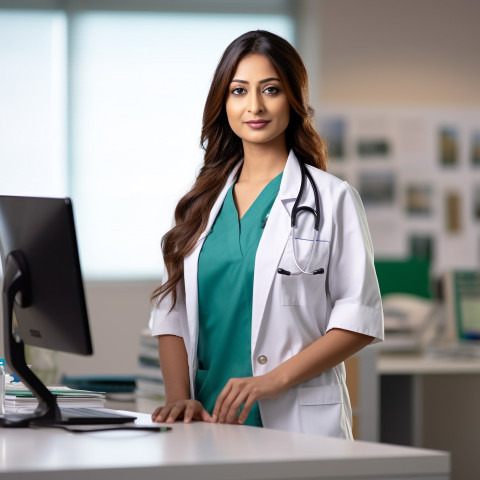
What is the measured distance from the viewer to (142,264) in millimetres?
4816

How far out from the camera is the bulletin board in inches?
189

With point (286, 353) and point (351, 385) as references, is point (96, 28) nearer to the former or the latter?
point (351, 385)

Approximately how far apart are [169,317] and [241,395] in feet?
1.11

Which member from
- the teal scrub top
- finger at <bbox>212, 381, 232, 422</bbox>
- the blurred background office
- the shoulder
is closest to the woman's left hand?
finger at <bbox>212, 381, 232, 422</bbox>

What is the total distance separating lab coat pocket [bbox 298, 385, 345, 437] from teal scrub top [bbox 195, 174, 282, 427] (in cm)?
12

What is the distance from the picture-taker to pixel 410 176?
15.9 ft

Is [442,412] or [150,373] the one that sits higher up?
[150,373]

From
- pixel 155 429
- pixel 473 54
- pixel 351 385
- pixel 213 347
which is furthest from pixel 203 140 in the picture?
pixel 473 54

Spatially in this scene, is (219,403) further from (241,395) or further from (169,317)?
(169,317)

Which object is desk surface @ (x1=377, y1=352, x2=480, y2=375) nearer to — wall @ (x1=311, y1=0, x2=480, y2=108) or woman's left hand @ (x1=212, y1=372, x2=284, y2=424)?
wall @ (x1=311, y1=0, x2=480, y2=108)

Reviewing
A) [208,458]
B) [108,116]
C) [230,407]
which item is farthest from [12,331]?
[108,116]

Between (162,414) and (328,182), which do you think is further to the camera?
(328,182)

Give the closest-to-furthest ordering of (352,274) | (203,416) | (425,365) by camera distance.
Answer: (203,416) → (352,274) → (425,365)

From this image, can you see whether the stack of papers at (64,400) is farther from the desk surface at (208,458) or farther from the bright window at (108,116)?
the bright window at (108,116)
